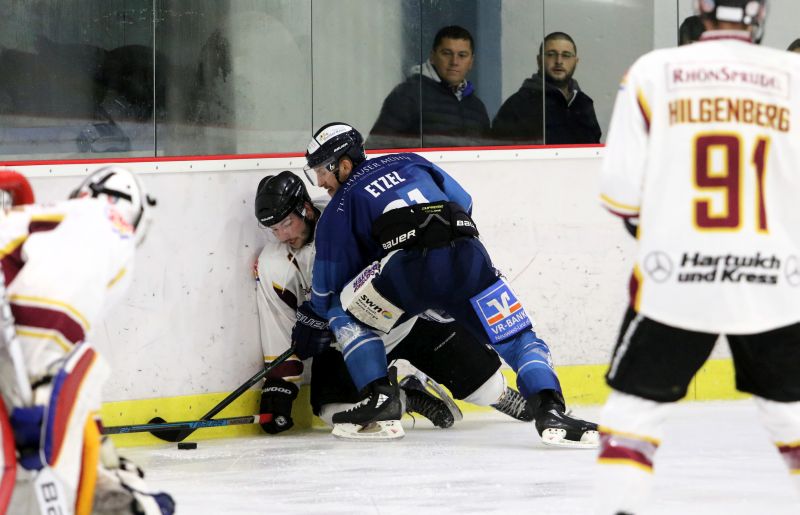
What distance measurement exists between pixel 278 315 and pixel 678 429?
1.34 metres

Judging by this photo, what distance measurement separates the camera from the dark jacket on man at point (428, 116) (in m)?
4.78

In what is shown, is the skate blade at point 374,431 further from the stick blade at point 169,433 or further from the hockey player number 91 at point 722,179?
the hockey player number 91 at point 722,179

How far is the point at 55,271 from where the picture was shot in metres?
2.06

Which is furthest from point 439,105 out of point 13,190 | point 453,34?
point 13,190

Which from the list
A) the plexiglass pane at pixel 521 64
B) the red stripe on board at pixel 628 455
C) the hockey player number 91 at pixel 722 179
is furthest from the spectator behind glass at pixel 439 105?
the red stripe on board at pixel 628 455

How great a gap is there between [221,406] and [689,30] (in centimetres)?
224

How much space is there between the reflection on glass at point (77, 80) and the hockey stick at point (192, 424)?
893mm

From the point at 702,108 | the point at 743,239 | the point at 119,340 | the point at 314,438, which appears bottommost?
the point at 314,438

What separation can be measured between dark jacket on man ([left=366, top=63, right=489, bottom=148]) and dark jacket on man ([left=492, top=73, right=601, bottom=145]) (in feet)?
0.28

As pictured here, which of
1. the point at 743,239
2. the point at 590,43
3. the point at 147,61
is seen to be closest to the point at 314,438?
the point at 147,61

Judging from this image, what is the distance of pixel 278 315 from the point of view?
14.4 ft

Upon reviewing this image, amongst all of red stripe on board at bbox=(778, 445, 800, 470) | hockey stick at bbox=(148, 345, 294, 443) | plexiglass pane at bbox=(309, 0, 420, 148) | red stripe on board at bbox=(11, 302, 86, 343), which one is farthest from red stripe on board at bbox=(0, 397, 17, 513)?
plexiglass pane at bbox=(309, 0, 420, 148)

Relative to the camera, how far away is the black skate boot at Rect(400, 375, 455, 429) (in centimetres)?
442

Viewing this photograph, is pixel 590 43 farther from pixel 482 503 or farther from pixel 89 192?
pixel 89 192
